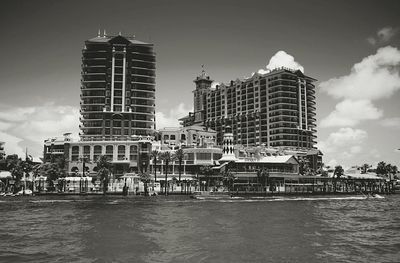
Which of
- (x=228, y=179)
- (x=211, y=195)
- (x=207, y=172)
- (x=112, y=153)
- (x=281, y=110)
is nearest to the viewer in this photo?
(x=211, y=195)

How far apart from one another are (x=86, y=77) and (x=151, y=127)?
1233 inches

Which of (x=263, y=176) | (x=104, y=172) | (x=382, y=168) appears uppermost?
(x=382, y=168)

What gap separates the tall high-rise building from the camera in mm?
156125

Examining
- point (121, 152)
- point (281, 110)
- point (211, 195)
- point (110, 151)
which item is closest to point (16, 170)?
point (110, 151)

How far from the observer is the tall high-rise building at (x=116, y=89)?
156125 millimetres

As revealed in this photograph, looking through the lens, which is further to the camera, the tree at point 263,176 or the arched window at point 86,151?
the arched window at point 86,151

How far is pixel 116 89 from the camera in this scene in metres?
157

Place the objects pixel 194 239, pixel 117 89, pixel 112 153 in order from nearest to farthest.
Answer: pixel 194 239
pixel 112 153
pixel 117 89

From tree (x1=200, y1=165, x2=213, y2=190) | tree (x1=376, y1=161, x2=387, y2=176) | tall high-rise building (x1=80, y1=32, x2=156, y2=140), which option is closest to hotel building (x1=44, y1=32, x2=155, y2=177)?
tall high-rise building (x1=80, y1=32, x2=156, y2=140)

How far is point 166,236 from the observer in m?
38.2

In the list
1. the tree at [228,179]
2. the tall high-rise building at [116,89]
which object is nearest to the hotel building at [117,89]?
the tall high-rise building at [116,89]

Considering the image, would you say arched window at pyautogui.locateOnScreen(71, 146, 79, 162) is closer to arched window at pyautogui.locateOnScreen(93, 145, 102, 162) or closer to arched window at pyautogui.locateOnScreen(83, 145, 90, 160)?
arched window at pyautogui.locateOnScreen(83, 145, 90, 160)

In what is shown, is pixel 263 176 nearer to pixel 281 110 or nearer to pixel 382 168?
pixel 281 110

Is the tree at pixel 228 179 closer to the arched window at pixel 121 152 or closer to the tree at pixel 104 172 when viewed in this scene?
the tree at pixel 104 172
